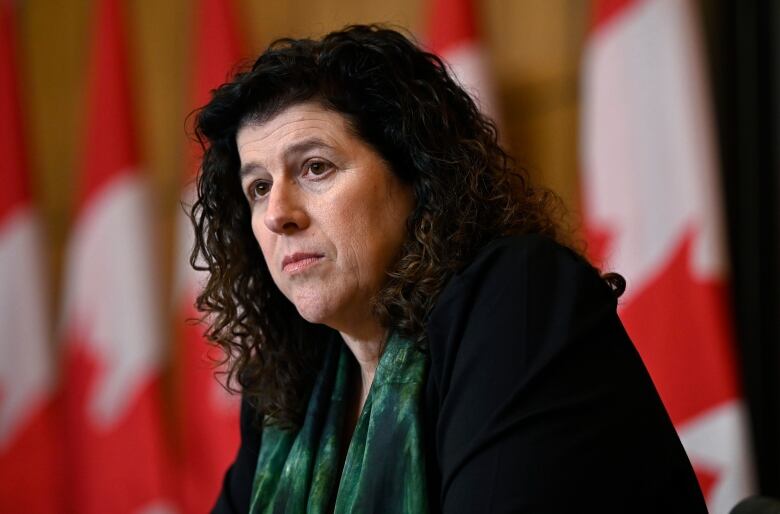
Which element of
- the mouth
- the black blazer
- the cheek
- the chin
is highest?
the cheek

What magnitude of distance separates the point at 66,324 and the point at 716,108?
2371mm

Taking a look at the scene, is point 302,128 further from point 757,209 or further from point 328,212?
point 757,209

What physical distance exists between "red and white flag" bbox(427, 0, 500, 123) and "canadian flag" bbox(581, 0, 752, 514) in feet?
1.16

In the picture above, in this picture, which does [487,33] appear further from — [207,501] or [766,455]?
[207,501]

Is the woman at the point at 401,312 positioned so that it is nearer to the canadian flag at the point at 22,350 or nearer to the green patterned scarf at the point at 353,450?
the green patterned scarf at the point at 353,450

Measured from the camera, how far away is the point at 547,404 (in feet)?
3.48

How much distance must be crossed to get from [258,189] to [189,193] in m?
1.46

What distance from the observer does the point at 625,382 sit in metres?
1.12

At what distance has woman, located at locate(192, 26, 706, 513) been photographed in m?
1.07

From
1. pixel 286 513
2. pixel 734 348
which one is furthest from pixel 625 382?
pixel 734 348

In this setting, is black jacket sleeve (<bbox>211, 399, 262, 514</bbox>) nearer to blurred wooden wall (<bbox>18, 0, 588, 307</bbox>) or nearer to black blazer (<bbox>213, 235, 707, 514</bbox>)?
black blazer (<bbox>213, 235, 707, 514</bbox>)

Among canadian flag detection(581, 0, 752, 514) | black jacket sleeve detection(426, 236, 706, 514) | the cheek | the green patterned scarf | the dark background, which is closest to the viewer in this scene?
black jacket sleeve detection(426, 236, 706, 514)

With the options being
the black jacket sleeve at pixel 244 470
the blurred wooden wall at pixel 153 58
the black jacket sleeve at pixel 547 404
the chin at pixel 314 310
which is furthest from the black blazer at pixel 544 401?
the blurred wooden wall at pixel 153 58

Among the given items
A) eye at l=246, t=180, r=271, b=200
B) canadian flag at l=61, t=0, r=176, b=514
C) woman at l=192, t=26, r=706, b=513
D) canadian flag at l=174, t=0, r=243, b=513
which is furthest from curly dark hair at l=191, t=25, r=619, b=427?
canadian flag at l=61, t=0, r=176, b=514
